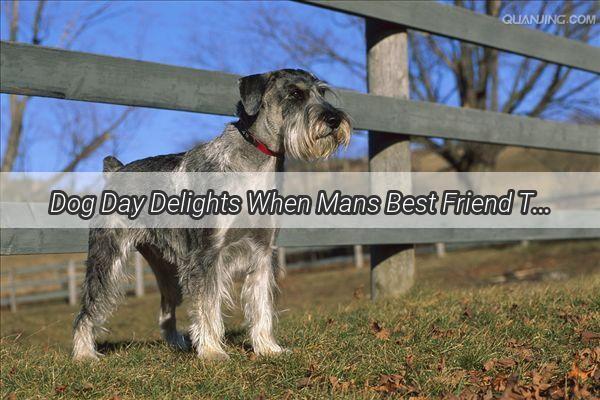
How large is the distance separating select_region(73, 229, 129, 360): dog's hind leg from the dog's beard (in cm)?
154

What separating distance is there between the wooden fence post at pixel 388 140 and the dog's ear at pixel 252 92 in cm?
224

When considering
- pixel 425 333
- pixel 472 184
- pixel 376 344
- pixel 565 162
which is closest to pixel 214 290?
pixel 376 344

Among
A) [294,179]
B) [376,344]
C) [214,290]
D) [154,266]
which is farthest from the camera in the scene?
[294,179]

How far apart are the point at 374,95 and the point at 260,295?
7.66 feet

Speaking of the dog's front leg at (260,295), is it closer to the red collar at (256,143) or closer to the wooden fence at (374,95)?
the red collar at (256,143)

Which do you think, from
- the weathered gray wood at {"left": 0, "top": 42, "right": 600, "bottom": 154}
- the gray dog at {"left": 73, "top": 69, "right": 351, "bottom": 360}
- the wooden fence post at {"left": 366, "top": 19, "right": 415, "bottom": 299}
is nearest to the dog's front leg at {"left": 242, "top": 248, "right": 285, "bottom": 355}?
the gray dog at {"left": 73, "top": 69, "right": 351, "bottom": 360}

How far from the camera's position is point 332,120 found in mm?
4562

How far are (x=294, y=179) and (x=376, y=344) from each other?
26.3m

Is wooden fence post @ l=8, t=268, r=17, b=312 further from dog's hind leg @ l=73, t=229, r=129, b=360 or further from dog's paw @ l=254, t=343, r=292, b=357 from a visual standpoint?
dog's paw @ l=254, t=343, r=292, b=357

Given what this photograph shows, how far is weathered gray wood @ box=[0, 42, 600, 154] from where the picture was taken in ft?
13.9

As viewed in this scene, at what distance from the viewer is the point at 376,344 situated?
4152mm

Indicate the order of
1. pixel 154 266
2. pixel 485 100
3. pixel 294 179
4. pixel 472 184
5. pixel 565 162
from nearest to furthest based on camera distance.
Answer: pixel 154 266
pixel 472 184
pixel 485 100
pixel 294 179
pixel 565 162

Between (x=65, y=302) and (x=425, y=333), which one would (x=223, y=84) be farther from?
(x=65, y=302)

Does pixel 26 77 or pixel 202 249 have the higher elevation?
pixel 26 77
